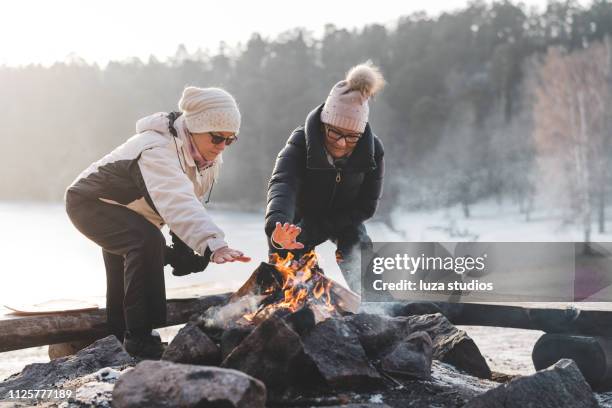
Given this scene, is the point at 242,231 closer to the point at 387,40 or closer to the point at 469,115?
the point at 469,115

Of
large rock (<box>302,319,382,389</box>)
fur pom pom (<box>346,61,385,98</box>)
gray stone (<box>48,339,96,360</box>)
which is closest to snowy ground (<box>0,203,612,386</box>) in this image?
gray stone (<box>48,339,96,360</box>)

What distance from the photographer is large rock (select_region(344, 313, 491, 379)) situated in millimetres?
2875

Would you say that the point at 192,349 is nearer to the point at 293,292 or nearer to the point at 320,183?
the point at 293,292

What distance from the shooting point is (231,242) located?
52.6 feet

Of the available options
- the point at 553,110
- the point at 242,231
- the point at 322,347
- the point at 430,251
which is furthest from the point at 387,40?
the point at 322,347

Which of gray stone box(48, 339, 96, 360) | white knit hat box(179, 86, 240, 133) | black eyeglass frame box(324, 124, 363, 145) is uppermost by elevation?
white knit hat box(179, 86, 240, 133)

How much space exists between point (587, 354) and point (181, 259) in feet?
7.74

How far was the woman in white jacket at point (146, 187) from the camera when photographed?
3.19 meters

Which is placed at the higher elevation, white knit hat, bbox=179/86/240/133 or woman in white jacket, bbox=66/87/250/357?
white knit hat, bbox=179/86/240/133

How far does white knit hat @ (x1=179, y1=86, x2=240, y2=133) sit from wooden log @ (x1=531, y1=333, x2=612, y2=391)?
89.8 inches

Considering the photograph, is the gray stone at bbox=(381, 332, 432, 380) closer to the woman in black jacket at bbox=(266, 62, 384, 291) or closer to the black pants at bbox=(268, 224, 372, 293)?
the woman in black jacket at bbox=(266, 62, 384, 291)

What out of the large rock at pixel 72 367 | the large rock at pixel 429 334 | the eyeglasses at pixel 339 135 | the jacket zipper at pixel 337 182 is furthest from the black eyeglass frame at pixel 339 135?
the large rock at pixel 72 367

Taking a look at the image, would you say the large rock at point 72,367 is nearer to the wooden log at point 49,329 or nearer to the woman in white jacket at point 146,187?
the woman in white jacket at point 146,187

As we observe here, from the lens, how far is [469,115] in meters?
29.1
